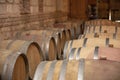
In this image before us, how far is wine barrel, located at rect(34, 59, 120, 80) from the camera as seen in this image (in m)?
2.58

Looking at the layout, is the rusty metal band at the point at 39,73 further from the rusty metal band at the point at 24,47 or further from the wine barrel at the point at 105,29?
the wine barrel at the point at 105,29

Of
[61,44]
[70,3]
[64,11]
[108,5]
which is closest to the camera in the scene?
[61,44]

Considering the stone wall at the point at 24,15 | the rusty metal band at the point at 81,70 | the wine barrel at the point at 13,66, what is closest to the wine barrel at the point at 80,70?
the rusty metal band at the point at 81,70

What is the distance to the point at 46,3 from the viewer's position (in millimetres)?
10961

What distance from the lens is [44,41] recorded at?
5375 millimetres

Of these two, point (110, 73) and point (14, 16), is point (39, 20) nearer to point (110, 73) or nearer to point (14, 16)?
point (14, 16)

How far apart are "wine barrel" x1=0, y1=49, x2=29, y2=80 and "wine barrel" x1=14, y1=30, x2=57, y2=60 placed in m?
1.33

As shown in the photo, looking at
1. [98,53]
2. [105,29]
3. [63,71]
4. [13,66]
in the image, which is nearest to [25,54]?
[13,66]

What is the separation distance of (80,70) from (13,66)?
111cm

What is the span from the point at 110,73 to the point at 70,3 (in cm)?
1433

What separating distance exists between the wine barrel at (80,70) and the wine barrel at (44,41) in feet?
7.80

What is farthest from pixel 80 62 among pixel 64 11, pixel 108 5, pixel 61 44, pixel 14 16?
pixel 108 5

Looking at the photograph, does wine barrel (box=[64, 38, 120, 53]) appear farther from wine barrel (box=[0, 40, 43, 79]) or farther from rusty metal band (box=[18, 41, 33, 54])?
rusty metal band (box=[18, 41, 33, 54])

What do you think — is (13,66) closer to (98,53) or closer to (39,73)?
(39,73)
